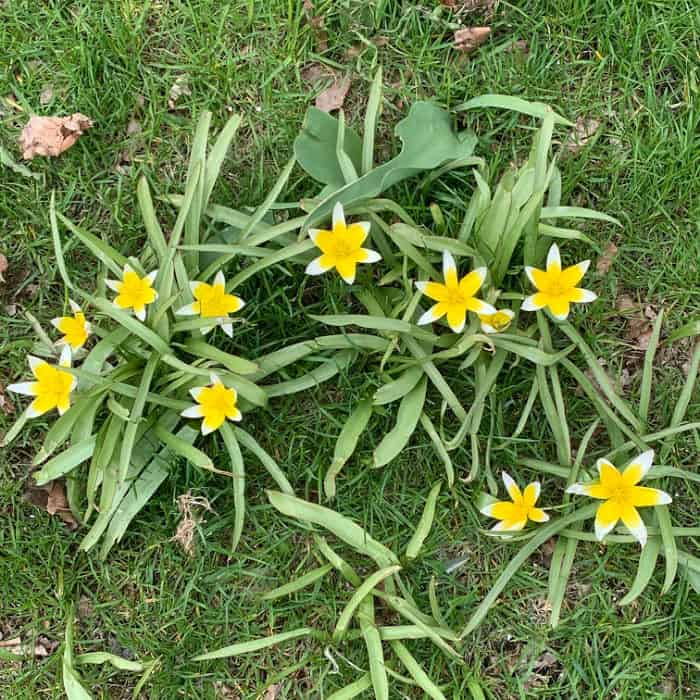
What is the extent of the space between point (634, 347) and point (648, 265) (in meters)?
0.24

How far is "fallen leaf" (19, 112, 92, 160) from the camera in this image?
238 cm

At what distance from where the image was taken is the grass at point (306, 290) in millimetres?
2209

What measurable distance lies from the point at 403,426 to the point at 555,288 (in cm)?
52

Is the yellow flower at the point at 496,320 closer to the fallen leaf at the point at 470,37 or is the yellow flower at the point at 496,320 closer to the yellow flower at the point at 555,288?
the yellow flower at the point at 555,288

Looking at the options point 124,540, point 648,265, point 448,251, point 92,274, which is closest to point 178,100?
point 92,274

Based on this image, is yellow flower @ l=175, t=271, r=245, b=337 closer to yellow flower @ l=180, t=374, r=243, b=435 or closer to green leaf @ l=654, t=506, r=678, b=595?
yellow flower @ l=180, t=374, r=243, b=435

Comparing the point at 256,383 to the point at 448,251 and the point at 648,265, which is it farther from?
the point at 648,265

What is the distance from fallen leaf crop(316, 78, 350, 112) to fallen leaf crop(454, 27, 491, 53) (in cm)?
34

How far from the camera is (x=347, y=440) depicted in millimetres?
2129

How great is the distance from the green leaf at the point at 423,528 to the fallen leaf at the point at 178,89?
137 cm

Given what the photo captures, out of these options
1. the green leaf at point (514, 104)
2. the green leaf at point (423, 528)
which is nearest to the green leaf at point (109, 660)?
the green leaf at point (423, 528)

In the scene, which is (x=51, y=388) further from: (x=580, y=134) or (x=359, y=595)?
(x=580, y=134)

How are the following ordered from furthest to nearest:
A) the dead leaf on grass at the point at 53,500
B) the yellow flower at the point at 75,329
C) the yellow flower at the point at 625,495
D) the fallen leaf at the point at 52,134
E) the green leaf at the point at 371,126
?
the fallen leaf at the point at 52,134, the dead leaf on grass at the point at 53,500, the green leaf at the point at 371,126, the yellow flower at the point at 75,329, the yellow flower at the point at 625,495

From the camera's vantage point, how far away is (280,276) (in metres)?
2.28
